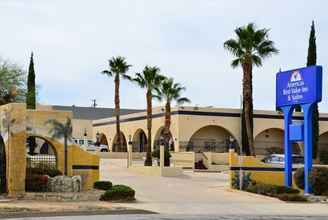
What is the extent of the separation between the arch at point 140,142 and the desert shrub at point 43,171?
144 feet

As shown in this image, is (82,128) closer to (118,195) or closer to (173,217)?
(118,195)

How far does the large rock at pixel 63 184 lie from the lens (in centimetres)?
2841

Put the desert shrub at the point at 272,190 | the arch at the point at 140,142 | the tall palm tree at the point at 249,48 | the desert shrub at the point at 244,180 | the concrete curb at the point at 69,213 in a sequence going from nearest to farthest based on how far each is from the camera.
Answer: the concrete curb at the point at 69,213, the desert shrub at the point at 272,190, the desert shrub at the point at 244,180, the tall palm tree at the point at 249,48, the arch at the point at 140,142

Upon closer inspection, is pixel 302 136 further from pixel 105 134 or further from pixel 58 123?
pixel 105 134

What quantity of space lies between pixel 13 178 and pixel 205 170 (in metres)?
29.0

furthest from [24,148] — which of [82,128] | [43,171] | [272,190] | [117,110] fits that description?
[82,128]

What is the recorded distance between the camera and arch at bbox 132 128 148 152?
73.8 m

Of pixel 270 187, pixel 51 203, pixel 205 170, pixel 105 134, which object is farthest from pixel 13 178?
pixel 105 134

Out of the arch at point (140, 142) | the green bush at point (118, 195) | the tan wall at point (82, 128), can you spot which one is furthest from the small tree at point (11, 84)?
the tan wall at point (82, 128)

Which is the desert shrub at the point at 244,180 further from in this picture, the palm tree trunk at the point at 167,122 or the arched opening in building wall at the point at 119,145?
the arched opening in building wall at the point at 119,145

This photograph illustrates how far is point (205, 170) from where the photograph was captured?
54844 millimetres

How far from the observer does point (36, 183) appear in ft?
92.7

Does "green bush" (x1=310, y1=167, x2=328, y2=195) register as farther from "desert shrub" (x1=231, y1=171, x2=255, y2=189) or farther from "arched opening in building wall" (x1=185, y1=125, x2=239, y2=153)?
"arched opening in building wall" (x1=185, y1=125, x2=239, y2=153)

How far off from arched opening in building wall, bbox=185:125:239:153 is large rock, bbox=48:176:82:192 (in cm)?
3675
